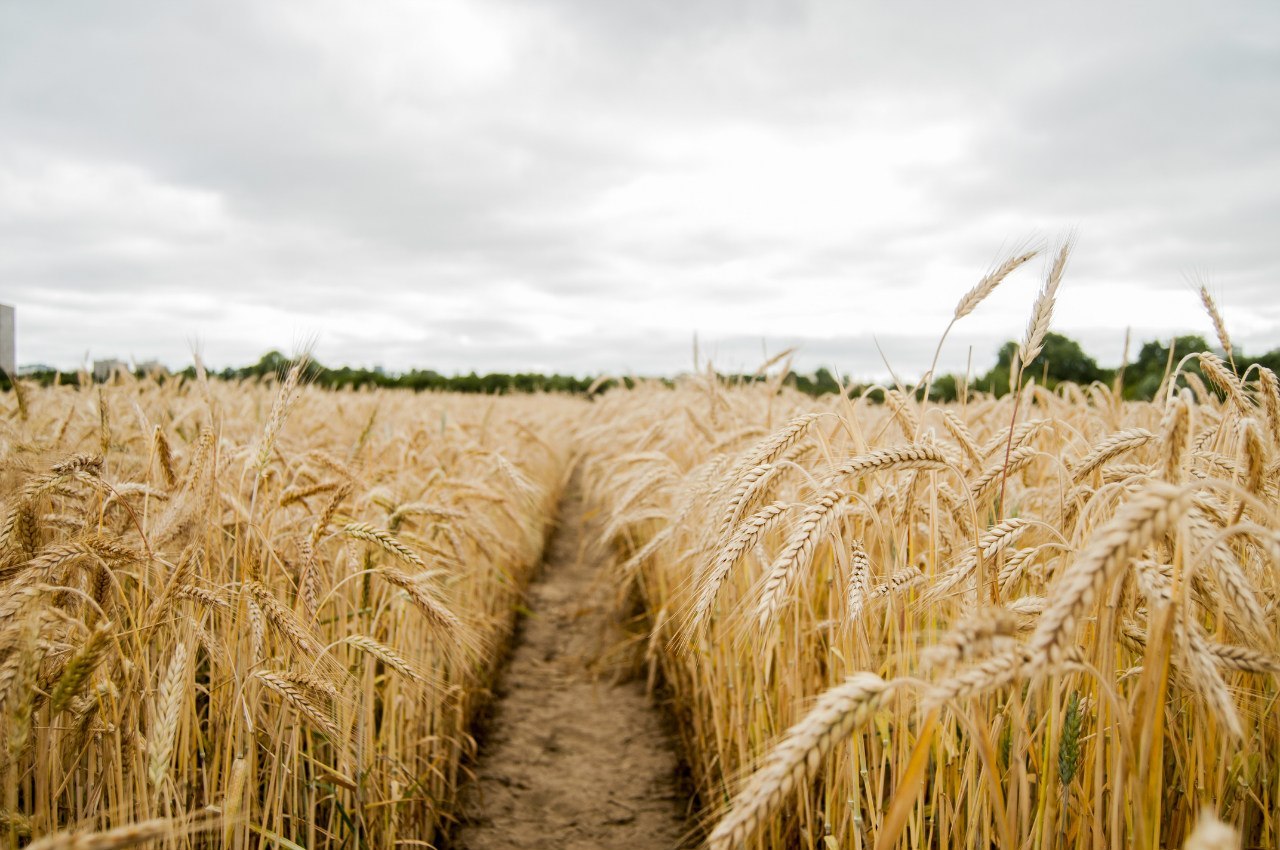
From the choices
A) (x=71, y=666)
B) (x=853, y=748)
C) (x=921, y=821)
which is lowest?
(x=921, y=821)

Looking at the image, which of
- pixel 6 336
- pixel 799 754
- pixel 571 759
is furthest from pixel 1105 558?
pixel 6 336

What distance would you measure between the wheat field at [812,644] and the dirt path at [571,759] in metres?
0.31

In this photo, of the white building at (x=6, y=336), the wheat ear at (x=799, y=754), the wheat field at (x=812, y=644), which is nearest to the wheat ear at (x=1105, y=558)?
the wheat field at (x=812, y=644)

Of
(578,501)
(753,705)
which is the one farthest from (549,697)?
(578,501)

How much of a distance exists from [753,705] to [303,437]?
3804 millimetres

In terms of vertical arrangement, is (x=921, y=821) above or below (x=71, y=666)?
below

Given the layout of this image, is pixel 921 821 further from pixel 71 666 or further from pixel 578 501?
pixel 578 501

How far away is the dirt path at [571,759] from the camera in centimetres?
320

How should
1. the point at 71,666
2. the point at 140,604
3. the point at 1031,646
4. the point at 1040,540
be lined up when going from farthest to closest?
the point at 1040,540 < the point at 140,604 < the point at 71,666 < the point at 1031,646

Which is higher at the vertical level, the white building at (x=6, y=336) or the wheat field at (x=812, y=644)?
the white building at (x=6, y=336)

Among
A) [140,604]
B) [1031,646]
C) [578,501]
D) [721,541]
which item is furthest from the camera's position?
[578,501]

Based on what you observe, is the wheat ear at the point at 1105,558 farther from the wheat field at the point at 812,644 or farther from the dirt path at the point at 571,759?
the dirt path at the point at 571,759

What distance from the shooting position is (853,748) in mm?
1671

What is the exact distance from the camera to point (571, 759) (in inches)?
152
